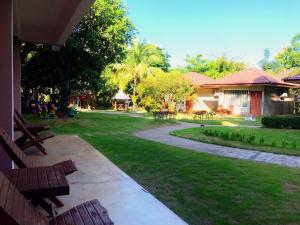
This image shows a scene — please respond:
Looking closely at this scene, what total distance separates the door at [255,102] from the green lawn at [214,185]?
66.0ft

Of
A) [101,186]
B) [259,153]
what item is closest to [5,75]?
[101,186]

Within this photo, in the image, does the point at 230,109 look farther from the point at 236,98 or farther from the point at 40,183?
the point at 40,183

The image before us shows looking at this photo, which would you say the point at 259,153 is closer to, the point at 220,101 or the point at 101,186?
the point at 101,186

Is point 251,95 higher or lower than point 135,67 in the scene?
lower

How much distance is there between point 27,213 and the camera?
2.37 m

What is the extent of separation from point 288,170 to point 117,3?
12.0m

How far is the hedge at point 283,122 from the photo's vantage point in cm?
1650

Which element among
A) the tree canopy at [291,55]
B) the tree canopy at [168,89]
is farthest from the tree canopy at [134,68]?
the tree canopy at [291,55]

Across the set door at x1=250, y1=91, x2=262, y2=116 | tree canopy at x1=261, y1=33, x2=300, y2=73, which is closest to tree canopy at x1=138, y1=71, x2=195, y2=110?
door at x1=250, y1=91, x2=262, y2=116

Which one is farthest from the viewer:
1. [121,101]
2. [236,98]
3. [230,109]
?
[121,101]

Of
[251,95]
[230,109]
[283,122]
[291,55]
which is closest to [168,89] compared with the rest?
[230,109]

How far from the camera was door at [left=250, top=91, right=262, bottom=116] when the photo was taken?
2827 centimetres

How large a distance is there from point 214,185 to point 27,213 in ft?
13.5

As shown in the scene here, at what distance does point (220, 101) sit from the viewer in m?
30.7
